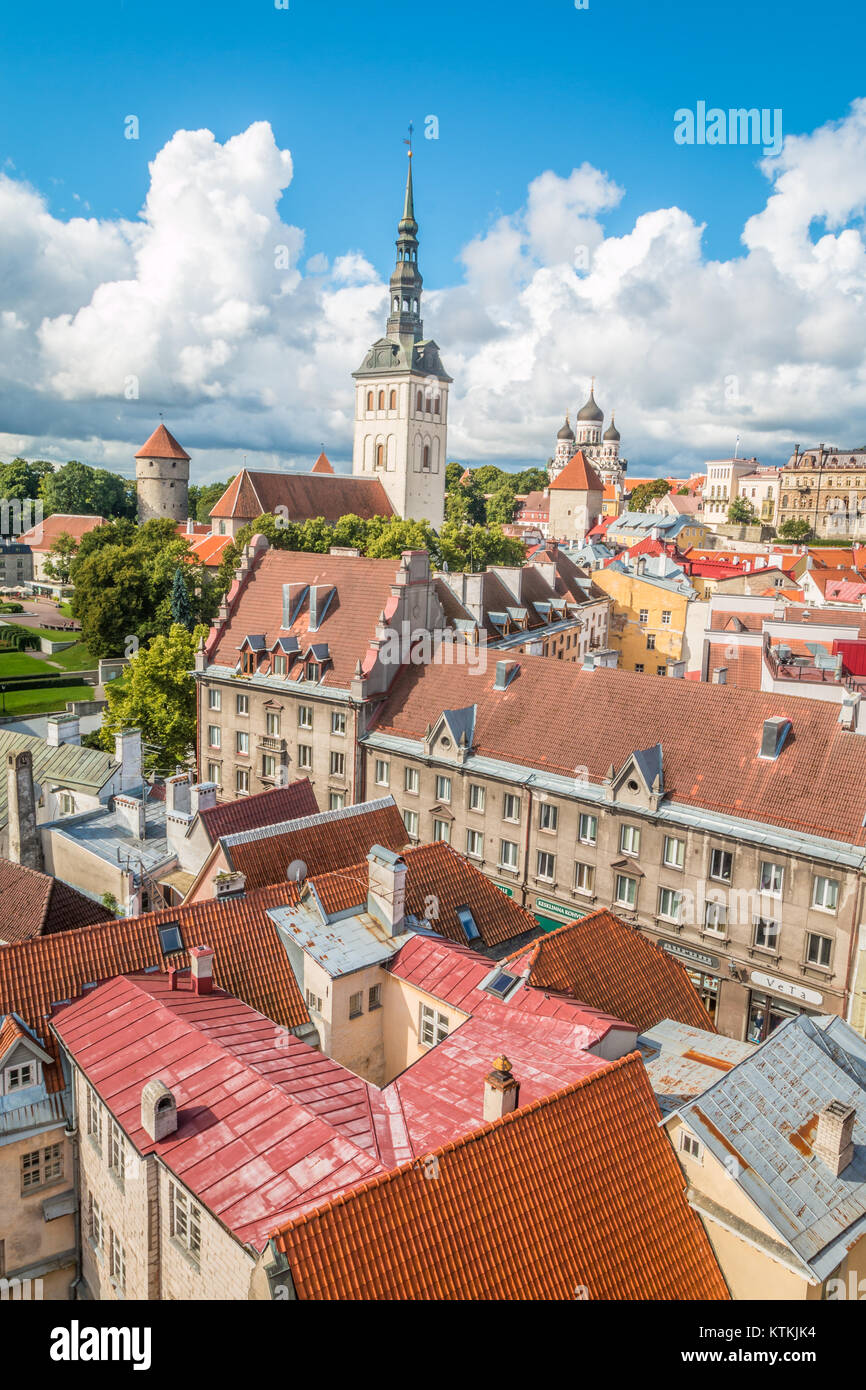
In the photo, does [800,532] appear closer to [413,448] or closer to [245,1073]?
[413,448]

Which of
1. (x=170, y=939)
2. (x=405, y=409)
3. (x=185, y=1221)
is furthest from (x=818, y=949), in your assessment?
(x=405, y=409)

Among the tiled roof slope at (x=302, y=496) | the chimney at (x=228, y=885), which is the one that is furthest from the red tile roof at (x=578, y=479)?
the chimney at (x=228, y=885)

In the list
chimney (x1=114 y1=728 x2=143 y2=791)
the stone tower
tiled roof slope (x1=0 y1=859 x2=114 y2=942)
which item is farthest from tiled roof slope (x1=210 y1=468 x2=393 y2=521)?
tiled roof slope (x1=0 y1=859 x2=114 y2=942)

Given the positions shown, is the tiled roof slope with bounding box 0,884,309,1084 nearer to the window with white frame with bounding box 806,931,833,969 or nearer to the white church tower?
the window with white frame with bounding box 806,931,833,969
